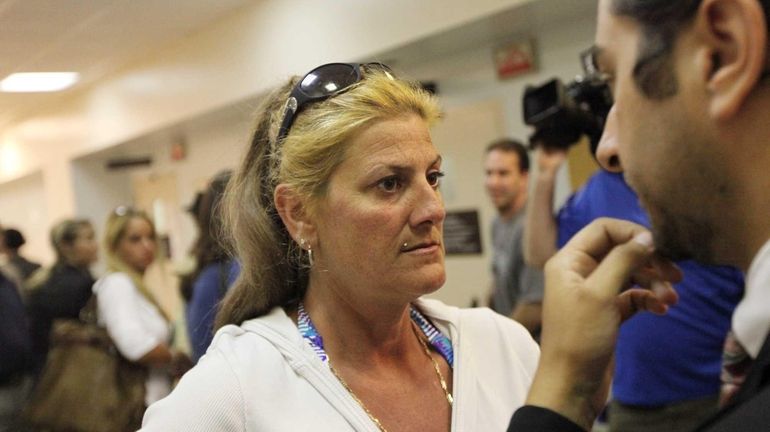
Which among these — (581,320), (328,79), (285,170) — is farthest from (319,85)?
(581,320)

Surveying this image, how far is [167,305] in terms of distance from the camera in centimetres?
677

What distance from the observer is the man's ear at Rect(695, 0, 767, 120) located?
19.9 inches

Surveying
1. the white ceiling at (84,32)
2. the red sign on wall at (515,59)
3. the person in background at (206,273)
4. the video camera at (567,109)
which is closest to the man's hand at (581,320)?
the white ceiling at (84,32)

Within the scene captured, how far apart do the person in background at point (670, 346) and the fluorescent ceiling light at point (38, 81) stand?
4.32 feet

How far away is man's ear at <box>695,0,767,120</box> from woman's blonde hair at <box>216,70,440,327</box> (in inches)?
23.8

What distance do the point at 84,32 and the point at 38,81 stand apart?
0.22 m

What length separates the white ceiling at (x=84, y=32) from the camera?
1417mm

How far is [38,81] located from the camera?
1923 mm

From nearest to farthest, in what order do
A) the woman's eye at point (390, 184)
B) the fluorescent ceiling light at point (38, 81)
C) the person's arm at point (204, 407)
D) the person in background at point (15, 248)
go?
the person's arm at point (204, 407) → the woman's eye at point (390, 184) → the fluorescent ceiling light at point (38, 81) → the person in background at point (15, 248)

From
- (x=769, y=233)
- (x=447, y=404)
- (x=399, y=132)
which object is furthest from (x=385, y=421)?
(x=769, y=233)

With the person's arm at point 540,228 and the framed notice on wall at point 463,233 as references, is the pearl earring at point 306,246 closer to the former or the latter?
the person's arm at point 540,228

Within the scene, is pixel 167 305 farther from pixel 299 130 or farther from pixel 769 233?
pixel 769 233

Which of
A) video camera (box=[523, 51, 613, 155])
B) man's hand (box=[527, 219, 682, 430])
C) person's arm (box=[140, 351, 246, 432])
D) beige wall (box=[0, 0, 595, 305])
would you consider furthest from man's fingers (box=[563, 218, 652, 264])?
beige wall (box=[0, 0, 595, 305])

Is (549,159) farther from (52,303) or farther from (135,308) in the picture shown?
(52,303)
